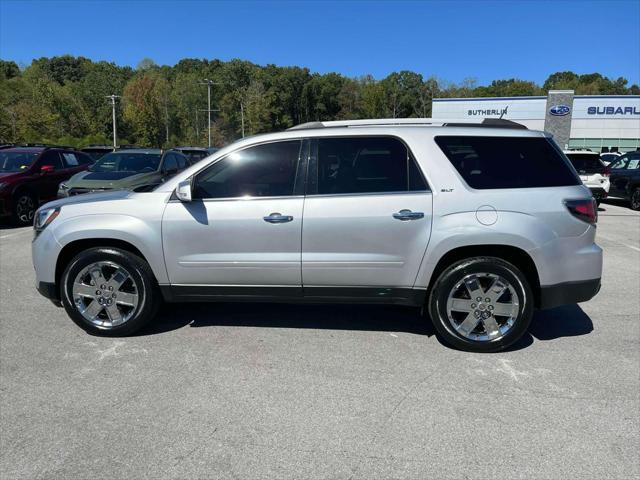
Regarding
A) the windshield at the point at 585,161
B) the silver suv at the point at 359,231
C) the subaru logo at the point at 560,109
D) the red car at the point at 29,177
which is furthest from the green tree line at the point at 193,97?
the silver suv at the point at 359,231

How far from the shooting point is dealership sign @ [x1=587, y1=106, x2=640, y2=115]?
45200mm

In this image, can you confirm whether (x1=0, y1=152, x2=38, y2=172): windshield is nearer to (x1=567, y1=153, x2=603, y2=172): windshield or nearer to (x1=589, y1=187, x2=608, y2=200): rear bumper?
(x1=567, y1=153, x2=603, y2=172): windshield

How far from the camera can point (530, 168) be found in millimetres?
4215

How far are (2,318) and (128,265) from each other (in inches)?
70.3

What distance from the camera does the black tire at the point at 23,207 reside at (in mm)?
10867

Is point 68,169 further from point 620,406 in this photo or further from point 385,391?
point 620,406

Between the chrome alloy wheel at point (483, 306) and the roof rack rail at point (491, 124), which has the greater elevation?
the roof rack rail at point (491, 124)

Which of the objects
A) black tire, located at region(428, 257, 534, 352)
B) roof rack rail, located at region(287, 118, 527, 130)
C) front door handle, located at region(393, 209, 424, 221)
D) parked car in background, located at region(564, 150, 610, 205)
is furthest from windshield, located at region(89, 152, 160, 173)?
parked car in background, located at region(564, 150, 610, 205)

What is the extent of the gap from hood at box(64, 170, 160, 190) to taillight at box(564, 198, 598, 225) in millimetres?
8039

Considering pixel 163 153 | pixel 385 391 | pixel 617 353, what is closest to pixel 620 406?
pixel 617 353

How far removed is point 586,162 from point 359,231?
41.2 feet

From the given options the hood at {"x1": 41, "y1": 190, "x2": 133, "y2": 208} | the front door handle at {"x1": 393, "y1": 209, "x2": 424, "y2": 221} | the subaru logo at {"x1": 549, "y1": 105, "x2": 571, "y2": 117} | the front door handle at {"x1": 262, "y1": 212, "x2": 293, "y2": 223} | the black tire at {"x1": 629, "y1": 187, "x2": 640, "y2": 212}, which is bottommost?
the black tire at {"x1": 629, "y1": 187, "x2": 640, "y2": 212}

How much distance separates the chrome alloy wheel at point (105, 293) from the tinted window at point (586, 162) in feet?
43.6

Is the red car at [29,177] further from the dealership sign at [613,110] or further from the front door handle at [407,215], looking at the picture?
the dealership sign at [613,110]
